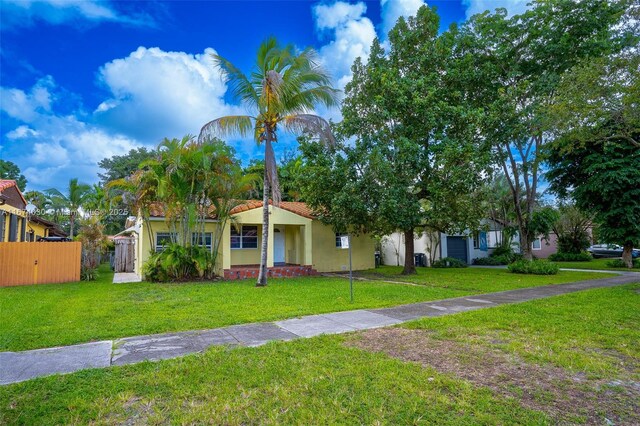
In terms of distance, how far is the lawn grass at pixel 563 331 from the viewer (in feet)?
15.3

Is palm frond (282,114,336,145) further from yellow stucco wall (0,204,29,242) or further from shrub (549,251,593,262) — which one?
shrub (549,251,593,262)

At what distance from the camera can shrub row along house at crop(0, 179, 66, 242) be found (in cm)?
1640

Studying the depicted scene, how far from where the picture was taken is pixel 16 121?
53.6 feet

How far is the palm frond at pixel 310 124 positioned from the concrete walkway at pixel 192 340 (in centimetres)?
647

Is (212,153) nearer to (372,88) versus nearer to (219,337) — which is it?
(372,88)

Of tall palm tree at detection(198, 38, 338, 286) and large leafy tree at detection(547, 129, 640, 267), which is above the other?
tall palm tree at detection(198, 38, 338, 286)

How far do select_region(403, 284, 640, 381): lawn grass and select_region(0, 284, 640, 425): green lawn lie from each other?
39mm

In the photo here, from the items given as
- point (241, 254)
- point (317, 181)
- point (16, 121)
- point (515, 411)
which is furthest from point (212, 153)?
point (515, 411)

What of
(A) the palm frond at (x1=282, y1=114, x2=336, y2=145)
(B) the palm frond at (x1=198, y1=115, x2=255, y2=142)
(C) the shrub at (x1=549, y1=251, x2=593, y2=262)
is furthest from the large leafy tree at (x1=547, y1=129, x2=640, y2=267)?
(B) the palm frond at (x1=198, y1=115, x2=255, y2=142)

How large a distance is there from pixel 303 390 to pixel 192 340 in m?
2.69

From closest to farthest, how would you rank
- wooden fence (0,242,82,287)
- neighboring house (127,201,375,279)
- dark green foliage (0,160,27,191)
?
wooden fence (0,242,82,287), neighboring house (127,201,375,279), dark green foliage (0,160,27,191)

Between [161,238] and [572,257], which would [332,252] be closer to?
[161,238]

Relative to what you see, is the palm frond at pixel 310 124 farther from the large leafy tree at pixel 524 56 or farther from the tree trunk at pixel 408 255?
the tree trunk at pixel 408 255

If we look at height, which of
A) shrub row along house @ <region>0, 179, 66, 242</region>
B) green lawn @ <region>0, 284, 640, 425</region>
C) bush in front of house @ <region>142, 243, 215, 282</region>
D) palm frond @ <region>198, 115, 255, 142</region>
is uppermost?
palm frond @ <region>198, 115, 255, 142</region>
